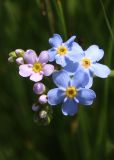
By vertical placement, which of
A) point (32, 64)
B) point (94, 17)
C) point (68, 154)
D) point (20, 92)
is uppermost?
point (94, 17)

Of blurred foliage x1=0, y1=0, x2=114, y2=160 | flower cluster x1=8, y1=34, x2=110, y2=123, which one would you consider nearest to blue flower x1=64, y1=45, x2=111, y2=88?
flower cluster x1=8, y1=34, x2=110, y2=123

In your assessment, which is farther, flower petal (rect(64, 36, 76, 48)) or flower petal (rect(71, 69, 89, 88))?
flower petal (rect(64, 36, 76, 48))

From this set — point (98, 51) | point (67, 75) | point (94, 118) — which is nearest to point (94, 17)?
point (94, 118)

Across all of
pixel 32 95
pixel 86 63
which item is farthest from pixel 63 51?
pixel 32 95

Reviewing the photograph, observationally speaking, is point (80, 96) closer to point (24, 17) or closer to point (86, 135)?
point (86, 135)

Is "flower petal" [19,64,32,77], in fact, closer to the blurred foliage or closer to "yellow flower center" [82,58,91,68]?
"yellow flower center" [82,58,91,68]

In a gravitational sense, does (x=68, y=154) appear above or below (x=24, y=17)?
below

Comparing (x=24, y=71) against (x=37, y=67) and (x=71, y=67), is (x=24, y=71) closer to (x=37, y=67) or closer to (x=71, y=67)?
(x=37, y=67)
